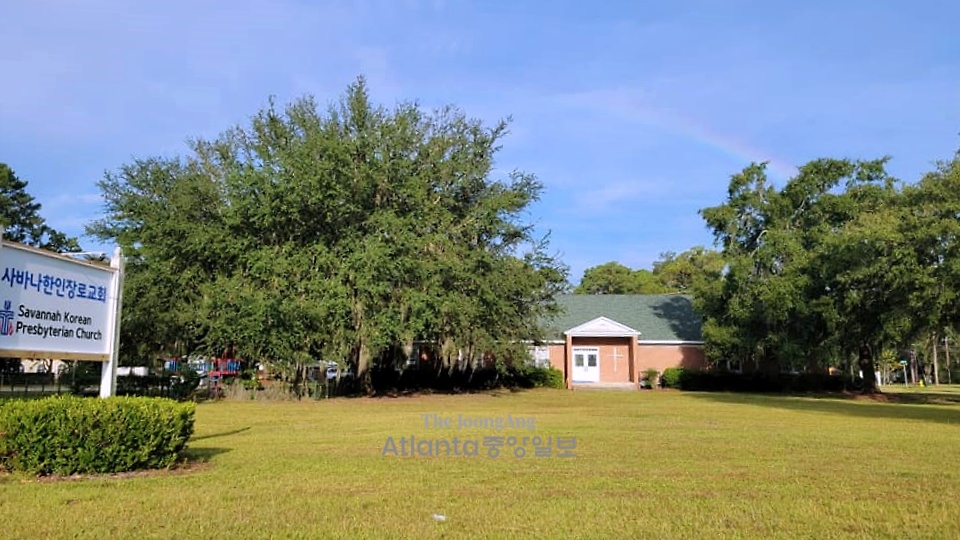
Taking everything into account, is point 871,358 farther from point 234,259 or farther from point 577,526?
point 577,526

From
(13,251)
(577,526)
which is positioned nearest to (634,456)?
(577,526)

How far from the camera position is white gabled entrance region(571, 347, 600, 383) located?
128ft

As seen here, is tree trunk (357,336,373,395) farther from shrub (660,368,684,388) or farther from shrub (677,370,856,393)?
shrub (677,370,856,393)

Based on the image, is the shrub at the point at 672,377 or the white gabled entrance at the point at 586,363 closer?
the shrub at the point at 672,377

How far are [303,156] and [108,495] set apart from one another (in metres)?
19.1

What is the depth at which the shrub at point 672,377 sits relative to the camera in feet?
119

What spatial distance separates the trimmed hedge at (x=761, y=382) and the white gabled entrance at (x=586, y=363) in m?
4.48

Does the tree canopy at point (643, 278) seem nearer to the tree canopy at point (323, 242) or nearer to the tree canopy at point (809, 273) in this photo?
the tree canopy at point (809, 273)

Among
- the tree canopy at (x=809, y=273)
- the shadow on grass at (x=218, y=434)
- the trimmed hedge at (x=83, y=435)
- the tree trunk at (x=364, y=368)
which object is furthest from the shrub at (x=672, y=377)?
the trimmed hedge at (x=83, y=435)

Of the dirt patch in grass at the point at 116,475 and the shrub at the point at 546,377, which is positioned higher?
the shrub at the point at 546,377

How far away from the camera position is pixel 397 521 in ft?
21.3

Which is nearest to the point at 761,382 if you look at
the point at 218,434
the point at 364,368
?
the point at 364,368

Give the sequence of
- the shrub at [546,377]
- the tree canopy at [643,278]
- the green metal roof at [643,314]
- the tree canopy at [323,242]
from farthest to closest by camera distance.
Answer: the tree canopy at [643,278], the green metal roof at [643,314], the shrub at [546,377], the tree canopy at [323,242]

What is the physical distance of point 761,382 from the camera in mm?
35688
